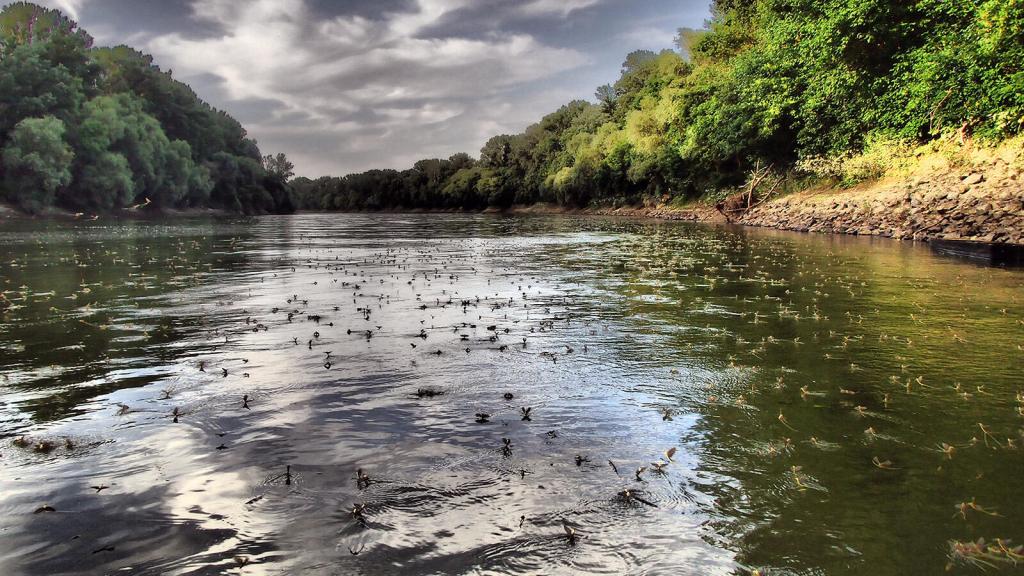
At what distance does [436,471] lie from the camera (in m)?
5.46

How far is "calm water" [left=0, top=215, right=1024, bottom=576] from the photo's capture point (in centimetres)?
423

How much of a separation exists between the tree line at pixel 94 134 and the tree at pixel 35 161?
0.13m

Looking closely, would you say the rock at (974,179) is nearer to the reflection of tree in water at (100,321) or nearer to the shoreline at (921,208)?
the shoreline at (921,208)

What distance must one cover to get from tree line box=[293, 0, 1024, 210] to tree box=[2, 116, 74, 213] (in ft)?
236

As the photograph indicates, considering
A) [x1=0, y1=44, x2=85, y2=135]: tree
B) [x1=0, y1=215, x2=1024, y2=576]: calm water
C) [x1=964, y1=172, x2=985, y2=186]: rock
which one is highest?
[x1=0, y1=44, x2=85, y2=135]: tree

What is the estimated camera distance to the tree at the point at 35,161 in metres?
75.3

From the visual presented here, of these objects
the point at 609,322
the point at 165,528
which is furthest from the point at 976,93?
the point at 165,528

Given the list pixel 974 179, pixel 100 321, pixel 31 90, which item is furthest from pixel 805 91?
pixel 31 90

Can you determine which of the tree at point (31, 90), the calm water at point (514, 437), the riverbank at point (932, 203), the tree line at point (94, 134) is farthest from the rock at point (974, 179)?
the tree at point (31, 90)

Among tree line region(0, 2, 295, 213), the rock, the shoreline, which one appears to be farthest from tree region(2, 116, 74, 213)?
the rock

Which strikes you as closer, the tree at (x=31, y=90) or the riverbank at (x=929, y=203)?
the riverbank at (x=929, y=203)

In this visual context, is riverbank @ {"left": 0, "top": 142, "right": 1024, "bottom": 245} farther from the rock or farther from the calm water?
the calm water

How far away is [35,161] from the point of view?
74562mm

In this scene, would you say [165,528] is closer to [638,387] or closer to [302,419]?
[302,419]
